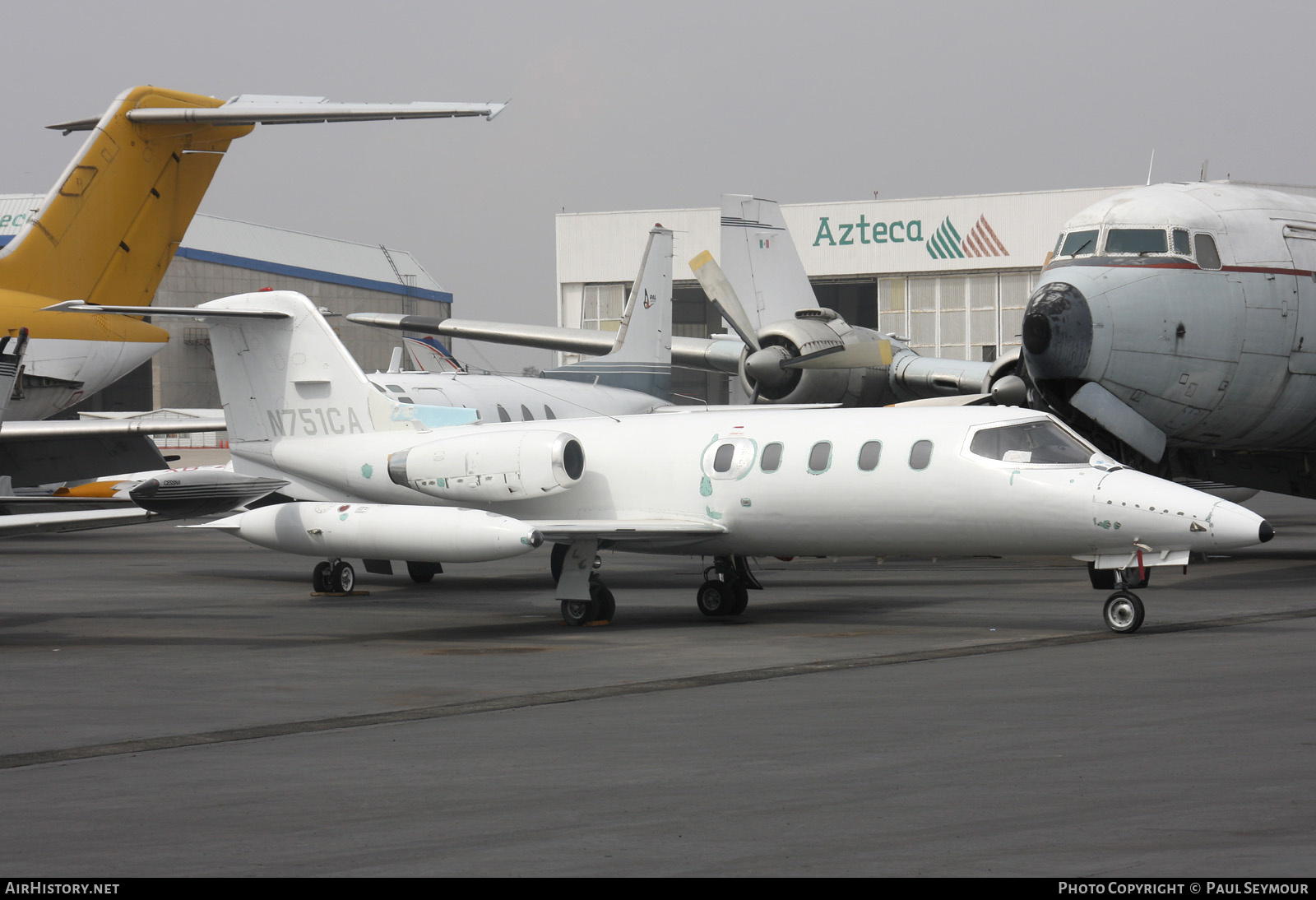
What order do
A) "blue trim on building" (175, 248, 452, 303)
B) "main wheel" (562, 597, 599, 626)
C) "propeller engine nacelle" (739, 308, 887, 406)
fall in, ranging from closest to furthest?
"main wheel" (562, 597, 599, 626) → "propeller engine nacelle" (739, 308, 887, 406) → "blue trim on building" (175, 248, 452, 303)

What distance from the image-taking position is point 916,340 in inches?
2394

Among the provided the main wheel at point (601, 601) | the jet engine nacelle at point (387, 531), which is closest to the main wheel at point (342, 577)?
the jet engine nacelle at point (387, 531)

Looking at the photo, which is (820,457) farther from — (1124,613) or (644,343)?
(644,343)

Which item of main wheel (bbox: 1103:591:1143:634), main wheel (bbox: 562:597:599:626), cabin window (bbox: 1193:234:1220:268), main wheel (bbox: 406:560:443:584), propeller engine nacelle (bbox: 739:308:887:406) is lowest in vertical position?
main wheel (bbox: 406:560:443:584)

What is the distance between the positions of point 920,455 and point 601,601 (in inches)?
148

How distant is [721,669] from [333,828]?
20.8ft

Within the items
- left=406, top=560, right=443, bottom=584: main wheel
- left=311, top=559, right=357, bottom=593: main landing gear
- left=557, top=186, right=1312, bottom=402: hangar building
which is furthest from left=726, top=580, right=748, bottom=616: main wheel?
left=557, top=186, right=1312, bottom=402: hangar building

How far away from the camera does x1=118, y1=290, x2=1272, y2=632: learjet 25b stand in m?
14.9

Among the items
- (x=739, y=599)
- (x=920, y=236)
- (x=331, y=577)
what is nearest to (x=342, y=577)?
(x=331, y=577)

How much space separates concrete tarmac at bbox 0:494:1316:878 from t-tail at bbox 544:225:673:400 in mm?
7405

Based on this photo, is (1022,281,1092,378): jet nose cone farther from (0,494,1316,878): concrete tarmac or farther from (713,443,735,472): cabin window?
(713,443,735,472): cabin window

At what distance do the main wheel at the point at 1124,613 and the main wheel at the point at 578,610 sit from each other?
17.5 feet


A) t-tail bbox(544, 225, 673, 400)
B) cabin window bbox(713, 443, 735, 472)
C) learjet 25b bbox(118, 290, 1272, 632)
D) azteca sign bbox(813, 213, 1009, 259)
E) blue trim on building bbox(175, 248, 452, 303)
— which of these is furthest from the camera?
blue trim on building bbox(175, 248, 452, 303)

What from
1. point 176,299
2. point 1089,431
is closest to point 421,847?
point 1089,431
